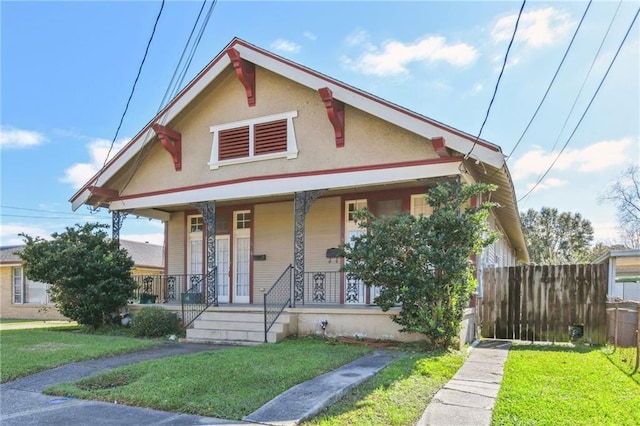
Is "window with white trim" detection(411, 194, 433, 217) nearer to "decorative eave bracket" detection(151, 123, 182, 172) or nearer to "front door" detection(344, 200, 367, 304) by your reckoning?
"front door" detection(344, 200, 367, 304)

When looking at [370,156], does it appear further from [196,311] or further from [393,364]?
[196,311]

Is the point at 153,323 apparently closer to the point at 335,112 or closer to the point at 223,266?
the point at 223,266

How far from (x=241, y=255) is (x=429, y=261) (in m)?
7.23

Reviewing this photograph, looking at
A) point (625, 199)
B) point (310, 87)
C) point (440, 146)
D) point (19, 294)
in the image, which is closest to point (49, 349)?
point (310, 87)

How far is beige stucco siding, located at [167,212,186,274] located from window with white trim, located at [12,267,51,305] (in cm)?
1124

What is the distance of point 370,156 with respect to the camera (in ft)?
34.8

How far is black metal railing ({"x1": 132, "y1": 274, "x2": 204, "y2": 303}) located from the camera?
1423cm

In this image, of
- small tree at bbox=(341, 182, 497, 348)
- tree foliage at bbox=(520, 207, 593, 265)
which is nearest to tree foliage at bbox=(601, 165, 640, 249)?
tree foliage at bbox=(520, 207, 593, 265)

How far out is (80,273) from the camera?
12297 mm

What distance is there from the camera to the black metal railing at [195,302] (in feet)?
39.9

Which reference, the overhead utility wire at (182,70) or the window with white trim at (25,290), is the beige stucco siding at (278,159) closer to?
the overhead utility wire at (182,70)

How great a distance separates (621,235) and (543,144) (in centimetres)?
3023

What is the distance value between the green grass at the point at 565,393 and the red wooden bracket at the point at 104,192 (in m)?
12.0

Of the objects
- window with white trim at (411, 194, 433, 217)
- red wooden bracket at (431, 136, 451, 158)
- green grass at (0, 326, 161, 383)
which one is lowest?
green grass at (0, 326, 161, 383)
